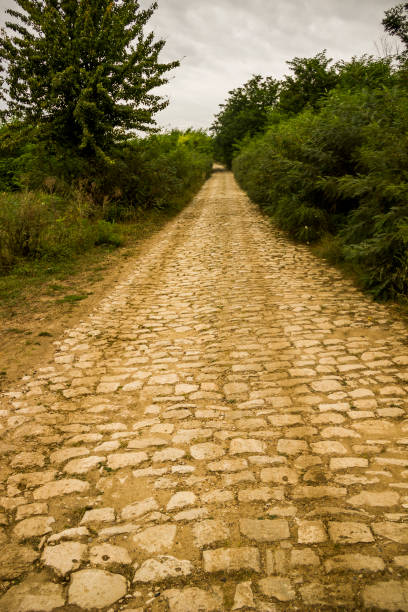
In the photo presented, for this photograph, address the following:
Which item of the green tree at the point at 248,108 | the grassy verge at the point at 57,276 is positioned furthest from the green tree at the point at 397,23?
the green tree at the point at 248,108

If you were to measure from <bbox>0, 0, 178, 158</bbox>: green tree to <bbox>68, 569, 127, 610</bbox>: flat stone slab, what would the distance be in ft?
33.9

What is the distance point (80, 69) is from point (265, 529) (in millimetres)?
11099

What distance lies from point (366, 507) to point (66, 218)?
9499 millimetres

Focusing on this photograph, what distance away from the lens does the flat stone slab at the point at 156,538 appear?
6.77 feet

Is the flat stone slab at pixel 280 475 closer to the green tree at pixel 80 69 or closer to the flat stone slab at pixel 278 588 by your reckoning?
the flat stone slab at pixel 278 588

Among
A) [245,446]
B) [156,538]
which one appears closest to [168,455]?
[245,446]

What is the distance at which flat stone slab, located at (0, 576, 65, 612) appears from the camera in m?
1.79

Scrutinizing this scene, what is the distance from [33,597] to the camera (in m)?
1.84

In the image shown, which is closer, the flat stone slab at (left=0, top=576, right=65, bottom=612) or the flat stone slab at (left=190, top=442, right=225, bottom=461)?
the flat stone slab at (left=0, top=576, right=65, bottom=612)

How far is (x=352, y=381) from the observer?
3578 millimetres

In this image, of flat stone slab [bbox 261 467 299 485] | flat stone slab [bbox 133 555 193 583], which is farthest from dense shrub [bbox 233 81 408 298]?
flat stone slab [bbox 133 555 193 583]

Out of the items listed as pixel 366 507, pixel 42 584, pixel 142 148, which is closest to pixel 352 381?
pixel 366 507

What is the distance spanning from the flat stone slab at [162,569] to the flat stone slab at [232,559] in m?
0.10

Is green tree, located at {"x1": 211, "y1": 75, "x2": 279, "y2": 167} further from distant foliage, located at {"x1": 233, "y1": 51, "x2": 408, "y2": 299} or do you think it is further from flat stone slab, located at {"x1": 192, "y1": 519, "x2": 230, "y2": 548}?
flat stone slab, located at {"x1": 192, "y1": 519, "x2": 230, "y2": 548}
